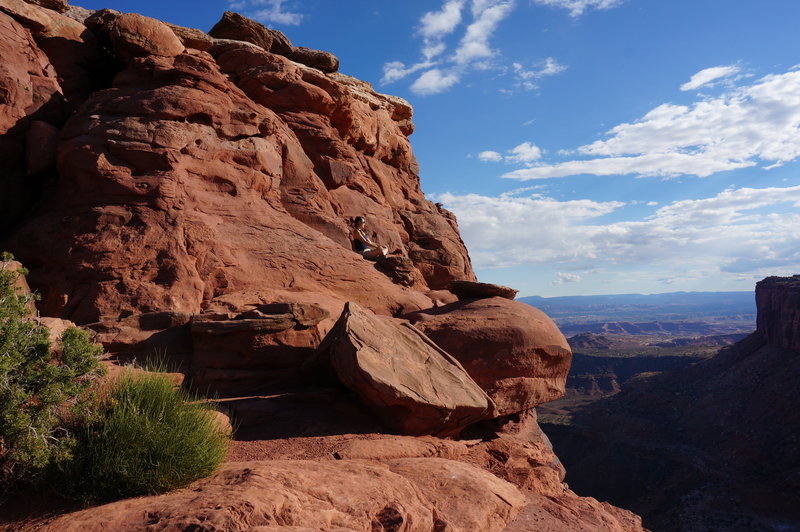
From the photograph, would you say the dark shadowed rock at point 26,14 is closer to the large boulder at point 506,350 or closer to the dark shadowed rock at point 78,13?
the dark shadowed rock at point 78,13

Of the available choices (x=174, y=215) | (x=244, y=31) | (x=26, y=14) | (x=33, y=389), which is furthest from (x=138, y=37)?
(x=33, y=389)

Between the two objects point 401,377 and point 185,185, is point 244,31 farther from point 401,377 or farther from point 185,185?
point 401,377

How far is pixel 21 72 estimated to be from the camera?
51.1ft

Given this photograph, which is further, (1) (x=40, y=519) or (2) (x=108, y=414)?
(2) (x=108, y=414)

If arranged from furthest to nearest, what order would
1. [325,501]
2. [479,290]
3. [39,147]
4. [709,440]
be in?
[709,440], [479,290], [39,147], [325,501]

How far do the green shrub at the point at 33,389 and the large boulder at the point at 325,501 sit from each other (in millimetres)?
862

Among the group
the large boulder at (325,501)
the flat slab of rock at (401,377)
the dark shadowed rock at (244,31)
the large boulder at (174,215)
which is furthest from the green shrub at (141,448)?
the dark shadowed rock at (244,31)

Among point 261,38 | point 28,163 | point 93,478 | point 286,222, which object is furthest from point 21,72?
point 93,478

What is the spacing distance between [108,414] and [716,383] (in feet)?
277

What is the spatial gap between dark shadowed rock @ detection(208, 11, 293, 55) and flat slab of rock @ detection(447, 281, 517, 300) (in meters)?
16.0

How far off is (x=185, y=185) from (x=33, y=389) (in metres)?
9.80

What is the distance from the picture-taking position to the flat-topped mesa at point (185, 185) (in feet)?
42.9

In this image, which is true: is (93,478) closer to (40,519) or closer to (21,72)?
(40,519)

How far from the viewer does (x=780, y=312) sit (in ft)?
259
